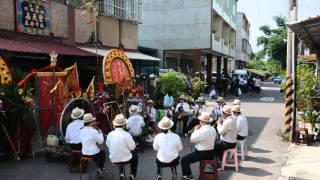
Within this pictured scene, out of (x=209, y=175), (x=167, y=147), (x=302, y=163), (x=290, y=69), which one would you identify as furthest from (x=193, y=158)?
(x=290, y=69)

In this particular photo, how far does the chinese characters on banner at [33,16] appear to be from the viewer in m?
14.1

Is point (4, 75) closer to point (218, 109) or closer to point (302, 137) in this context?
point (218, 109)

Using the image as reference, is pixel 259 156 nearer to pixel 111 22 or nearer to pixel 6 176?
pixel 6 176

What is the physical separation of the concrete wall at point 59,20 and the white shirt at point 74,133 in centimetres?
803

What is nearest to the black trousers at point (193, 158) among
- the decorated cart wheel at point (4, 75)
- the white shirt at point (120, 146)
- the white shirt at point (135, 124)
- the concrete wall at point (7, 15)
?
the white shirt at point (120, 146)

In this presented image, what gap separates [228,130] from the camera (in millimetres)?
8734

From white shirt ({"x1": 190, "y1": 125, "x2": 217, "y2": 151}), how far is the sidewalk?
1.95 m

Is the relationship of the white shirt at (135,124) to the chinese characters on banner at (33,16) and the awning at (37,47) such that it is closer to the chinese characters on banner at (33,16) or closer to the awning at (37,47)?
the awning at (37,47)

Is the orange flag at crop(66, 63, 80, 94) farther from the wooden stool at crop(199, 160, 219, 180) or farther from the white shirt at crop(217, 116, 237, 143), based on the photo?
the wooden stool at crop(199, 160, 219, 180)

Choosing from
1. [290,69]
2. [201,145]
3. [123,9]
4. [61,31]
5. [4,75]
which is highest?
[123,9]

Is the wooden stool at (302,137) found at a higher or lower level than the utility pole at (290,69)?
lower

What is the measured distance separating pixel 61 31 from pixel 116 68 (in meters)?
5.08

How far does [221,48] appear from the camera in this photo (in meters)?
36.3

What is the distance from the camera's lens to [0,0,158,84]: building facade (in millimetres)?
13711
